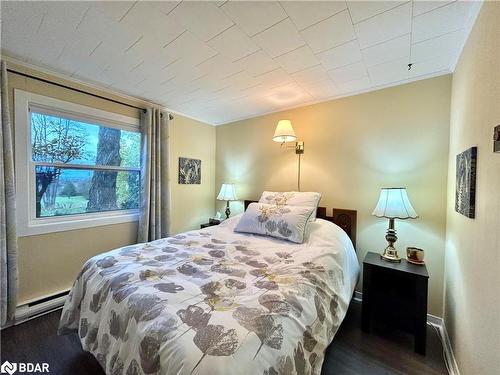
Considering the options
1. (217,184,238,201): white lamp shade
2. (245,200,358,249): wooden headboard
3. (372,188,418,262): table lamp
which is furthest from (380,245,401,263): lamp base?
(217,184,238,201): white lamp shade

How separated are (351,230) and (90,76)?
10.5 ft

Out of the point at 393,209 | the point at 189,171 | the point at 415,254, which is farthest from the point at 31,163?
the point at 415,254

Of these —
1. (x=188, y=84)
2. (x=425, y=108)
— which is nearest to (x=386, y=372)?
(x=425, y=108)

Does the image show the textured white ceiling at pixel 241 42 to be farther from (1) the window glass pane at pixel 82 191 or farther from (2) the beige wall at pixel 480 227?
(1) the window glass pane at pixel 82 191

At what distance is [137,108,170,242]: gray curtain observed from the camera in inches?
106

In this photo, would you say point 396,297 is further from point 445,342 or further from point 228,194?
point 228,194

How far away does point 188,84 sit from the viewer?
2.30 meters

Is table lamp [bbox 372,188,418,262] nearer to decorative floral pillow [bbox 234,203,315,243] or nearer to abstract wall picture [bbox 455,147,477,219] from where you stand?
abstract wall picture [bbox 455,147,477,219]

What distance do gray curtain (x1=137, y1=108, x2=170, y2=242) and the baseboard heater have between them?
0.90 m

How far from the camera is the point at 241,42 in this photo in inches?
62.6

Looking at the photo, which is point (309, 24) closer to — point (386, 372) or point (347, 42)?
point (347, 42)

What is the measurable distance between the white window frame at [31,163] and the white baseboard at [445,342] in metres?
3.26

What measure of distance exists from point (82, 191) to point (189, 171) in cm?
138

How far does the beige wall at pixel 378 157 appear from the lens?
1965mm
